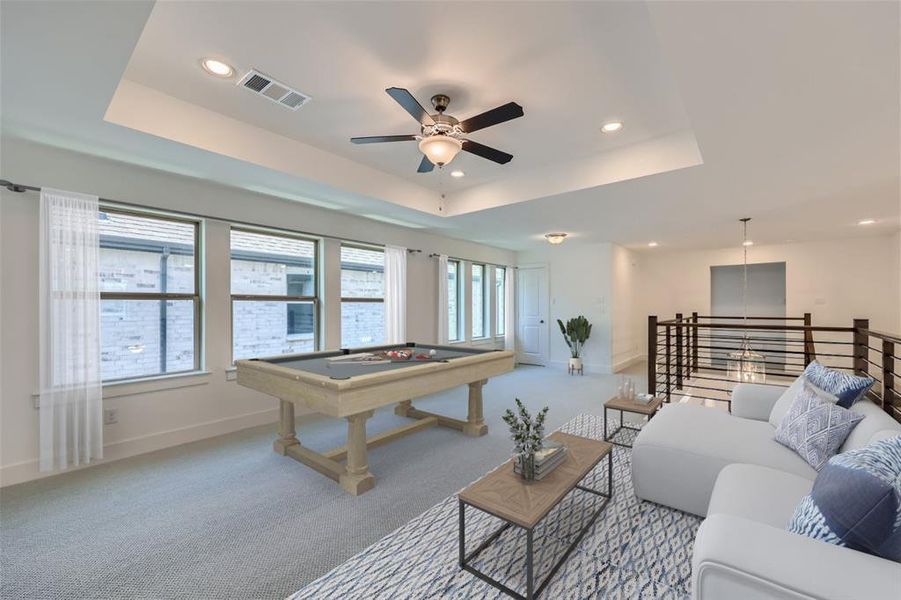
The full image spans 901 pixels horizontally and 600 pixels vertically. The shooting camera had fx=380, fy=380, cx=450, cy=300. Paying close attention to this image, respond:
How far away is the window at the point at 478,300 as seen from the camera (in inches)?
285

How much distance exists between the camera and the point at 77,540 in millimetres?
2072

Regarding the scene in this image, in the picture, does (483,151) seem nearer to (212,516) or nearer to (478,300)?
(212,516)

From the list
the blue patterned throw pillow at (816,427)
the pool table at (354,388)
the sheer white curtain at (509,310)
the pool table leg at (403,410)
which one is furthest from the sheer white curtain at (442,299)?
the blue patterned throw pillow at (816,427)

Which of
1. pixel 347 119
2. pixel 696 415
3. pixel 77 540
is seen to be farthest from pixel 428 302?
pixel 77 540

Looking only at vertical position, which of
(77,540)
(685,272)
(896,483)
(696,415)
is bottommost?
(77,540)

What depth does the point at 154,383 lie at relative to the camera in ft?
11.0

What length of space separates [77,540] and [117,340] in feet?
5.66

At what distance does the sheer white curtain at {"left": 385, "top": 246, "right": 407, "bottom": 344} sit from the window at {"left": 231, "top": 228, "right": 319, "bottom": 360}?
37.8 inches

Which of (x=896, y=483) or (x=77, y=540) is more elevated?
(x=896, y=483)

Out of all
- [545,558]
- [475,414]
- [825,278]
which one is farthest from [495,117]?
[825,278]

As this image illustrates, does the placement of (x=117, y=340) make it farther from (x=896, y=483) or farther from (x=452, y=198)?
(x=896, y=483)

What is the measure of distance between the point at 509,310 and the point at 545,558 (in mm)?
5936

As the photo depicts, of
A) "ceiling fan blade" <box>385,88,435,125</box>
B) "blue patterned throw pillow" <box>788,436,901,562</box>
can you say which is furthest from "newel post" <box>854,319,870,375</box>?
"ceiling fan blade" <box>385,88,435,125</box>

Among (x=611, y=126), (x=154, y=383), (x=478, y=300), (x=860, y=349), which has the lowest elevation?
(x=154, y=383)
